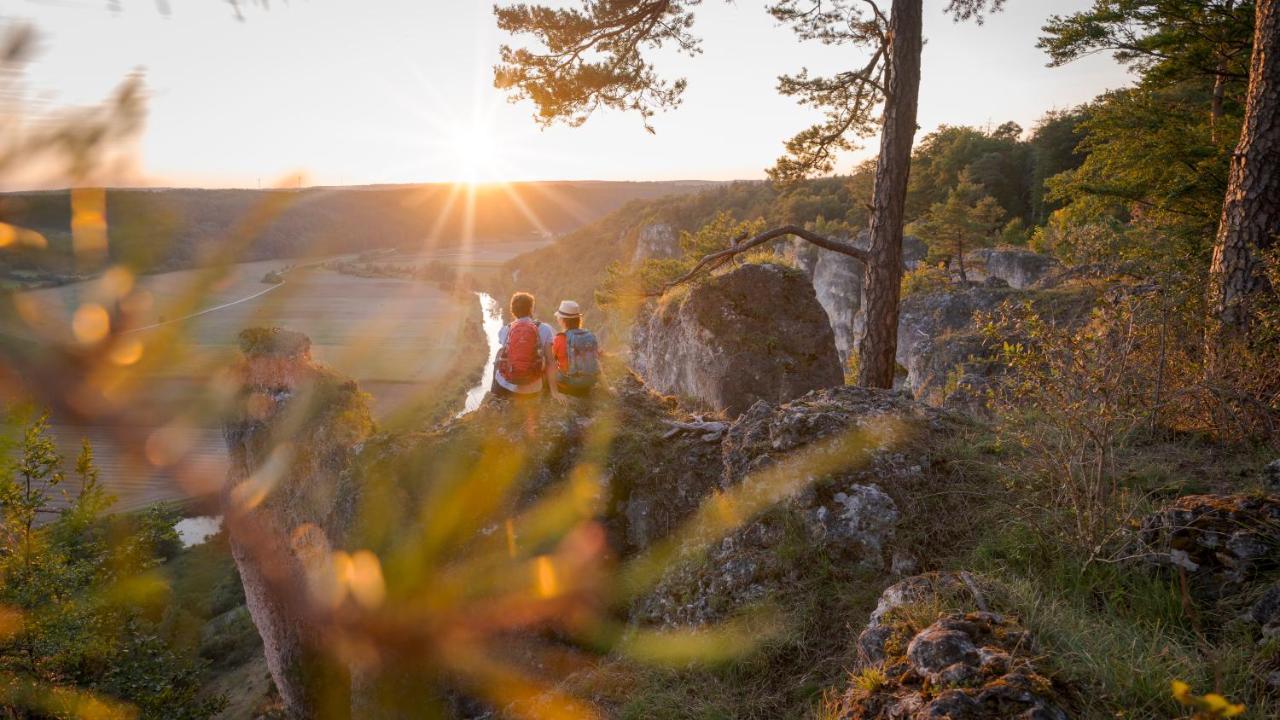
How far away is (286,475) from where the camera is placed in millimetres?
13500

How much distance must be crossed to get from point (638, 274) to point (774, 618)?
8.43m

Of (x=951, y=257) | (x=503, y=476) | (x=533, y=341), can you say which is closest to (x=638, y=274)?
(x=533, y=341)

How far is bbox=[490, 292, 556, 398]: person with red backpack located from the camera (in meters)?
7.66

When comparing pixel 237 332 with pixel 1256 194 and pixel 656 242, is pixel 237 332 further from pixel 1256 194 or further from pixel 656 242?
pixel 656 242

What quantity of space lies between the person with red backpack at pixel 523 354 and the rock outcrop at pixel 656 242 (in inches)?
2555

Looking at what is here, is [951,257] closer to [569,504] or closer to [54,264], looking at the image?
[569,504]

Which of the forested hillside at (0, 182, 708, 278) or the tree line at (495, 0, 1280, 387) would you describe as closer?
the forested hillside at (0, 182, 708, 278)

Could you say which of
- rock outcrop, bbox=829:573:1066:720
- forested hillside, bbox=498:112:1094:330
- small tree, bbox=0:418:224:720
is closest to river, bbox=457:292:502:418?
forested hillside, bbox=498:112:1094:330

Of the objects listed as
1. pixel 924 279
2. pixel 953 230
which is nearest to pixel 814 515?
pixel 924 279

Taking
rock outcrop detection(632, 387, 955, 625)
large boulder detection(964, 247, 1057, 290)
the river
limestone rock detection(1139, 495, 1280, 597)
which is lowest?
the river

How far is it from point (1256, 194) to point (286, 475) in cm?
1676

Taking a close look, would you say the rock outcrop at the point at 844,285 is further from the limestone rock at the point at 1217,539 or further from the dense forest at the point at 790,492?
the limestone rock at the point at 1217,539

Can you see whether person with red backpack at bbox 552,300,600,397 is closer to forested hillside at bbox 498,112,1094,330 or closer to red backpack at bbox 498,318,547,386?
red backpack at bbox 498,318,547,386

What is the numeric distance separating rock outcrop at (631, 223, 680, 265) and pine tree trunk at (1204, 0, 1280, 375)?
65.9m
